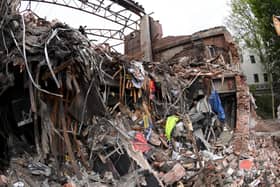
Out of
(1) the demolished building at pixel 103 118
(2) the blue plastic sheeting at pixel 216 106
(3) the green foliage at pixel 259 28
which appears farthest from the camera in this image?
(3) the green foliage at pixel 259 28

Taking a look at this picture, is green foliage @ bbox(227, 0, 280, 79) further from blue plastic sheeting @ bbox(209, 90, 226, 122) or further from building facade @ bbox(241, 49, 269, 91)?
blue plastic sheeting @ bbox(209, 90, 226, 122)

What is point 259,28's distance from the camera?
22.8m

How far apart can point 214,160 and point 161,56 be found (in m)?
8.42

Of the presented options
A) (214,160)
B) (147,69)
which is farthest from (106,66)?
(214,160)

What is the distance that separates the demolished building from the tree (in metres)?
13.0

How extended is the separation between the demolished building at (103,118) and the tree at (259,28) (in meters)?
13.0

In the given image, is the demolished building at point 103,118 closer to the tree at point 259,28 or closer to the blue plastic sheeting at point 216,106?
the blue plastic sheeting at point 216,106

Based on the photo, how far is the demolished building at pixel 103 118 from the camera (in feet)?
16.3

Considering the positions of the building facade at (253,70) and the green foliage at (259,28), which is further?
the building facade at (253,70)

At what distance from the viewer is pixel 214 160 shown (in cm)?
759

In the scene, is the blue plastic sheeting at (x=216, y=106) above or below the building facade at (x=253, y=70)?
below

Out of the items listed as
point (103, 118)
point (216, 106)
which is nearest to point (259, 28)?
point (216, 106)

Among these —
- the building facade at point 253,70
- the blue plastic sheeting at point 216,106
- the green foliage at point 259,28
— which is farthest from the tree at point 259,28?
the blue plastic sheeting at point 216,106

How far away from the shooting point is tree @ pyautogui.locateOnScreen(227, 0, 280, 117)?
21.5 metres
